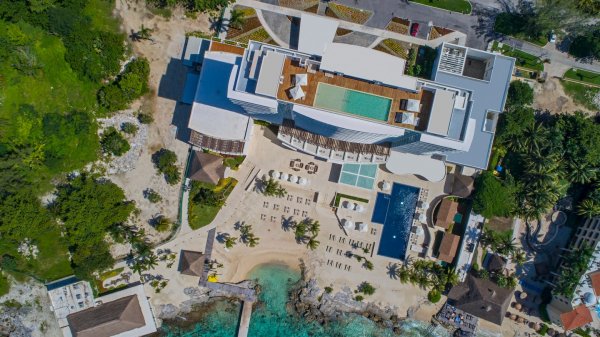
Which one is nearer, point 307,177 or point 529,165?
point 529,165

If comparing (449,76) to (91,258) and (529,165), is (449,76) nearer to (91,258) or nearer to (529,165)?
(529,165)

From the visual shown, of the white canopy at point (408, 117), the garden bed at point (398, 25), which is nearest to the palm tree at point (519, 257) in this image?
the white canopy at point (408, 117)

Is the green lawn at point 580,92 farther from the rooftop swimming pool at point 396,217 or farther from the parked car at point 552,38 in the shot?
the rooftop swimming pool at point 396,217

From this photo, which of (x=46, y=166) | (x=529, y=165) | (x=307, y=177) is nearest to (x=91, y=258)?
(x=46, y=166)

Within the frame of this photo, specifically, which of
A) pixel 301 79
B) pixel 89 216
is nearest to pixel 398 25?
pixel 301 79

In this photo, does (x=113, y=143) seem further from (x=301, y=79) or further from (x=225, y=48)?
(x=301, y=79)

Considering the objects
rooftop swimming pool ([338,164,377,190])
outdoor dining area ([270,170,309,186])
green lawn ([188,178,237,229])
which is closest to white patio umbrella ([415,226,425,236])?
rooftop swimming pool ([338,164,377,190])

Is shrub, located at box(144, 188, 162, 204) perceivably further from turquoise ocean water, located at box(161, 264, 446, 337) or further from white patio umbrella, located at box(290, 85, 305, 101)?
white patio umbrella, located at box(290, 85, 305, 101)
